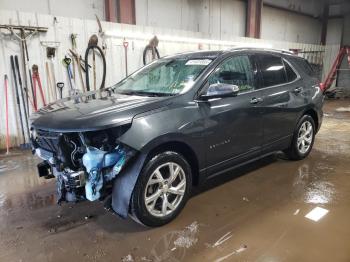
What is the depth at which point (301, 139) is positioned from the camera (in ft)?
13.3

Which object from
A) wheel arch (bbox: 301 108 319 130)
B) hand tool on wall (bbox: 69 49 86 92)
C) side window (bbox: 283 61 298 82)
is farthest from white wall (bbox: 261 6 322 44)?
side window (bbox: 283 61 298 82)

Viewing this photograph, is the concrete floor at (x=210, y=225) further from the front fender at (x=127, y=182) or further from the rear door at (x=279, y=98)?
the rear door at (x=279, y=98)

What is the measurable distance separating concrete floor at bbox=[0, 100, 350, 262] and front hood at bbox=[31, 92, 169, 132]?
91cm

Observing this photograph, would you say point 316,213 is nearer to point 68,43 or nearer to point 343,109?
point 68,43

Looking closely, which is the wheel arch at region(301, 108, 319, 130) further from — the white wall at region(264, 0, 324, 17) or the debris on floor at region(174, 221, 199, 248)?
the white wall at region(264, 0, 324, 17)

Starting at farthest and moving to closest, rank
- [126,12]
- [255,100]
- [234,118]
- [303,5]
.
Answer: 1. [303,5]
2. [126,12]
3. [255,100]
4. [234,118]

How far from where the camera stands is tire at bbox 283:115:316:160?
393cm

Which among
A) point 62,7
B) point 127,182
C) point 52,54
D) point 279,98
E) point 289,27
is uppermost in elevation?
point 289,27

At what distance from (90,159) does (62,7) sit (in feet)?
15.5

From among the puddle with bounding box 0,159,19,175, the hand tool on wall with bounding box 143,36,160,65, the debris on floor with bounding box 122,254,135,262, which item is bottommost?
the puddle with bounding box 0,159,19,175

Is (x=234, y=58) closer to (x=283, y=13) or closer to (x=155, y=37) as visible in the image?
(x=155, y=37)

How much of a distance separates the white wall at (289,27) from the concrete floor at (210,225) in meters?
8.59

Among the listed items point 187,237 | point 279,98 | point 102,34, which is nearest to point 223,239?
point 187,237

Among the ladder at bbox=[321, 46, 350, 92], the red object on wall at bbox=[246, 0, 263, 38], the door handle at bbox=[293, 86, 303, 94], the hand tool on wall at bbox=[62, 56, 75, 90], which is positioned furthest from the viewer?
the ladder at bbox=[321, 46, 350, 92]
